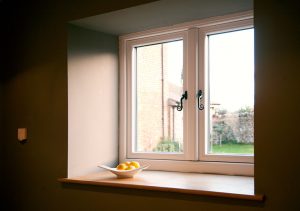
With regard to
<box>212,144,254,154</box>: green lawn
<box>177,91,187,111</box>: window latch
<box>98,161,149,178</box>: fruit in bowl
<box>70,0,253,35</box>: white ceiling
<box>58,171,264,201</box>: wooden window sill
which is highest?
<box>70,0,253,35</box>: white ceiling

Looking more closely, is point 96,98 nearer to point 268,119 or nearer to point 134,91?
point 134,91

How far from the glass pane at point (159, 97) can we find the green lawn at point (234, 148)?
0.25 metres

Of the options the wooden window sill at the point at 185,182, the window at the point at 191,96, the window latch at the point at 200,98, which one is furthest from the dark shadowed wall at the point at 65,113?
the window latch at the point at 200,98

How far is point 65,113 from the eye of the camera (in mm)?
2359

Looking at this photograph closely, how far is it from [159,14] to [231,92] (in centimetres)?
65

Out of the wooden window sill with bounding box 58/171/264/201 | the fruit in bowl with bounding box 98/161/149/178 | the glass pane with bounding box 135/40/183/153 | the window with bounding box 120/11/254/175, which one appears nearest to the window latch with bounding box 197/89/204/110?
the window with bounding box 120/11/254/175

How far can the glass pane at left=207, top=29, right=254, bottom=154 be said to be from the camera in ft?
7.33

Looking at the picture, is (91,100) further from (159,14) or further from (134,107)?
(159,14)

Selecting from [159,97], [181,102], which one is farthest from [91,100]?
[181,102]

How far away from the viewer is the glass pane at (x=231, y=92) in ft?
7.33

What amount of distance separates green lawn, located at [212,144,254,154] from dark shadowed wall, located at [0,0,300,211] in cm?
53

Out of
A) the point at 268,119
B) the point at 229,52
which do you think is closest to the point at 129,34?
the point at 229,52

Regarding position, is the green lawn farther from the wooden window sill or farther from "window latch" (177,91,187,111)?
"window latch" (177,91,187,111)

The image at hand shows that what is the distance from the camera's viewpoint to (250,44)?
224 cm
